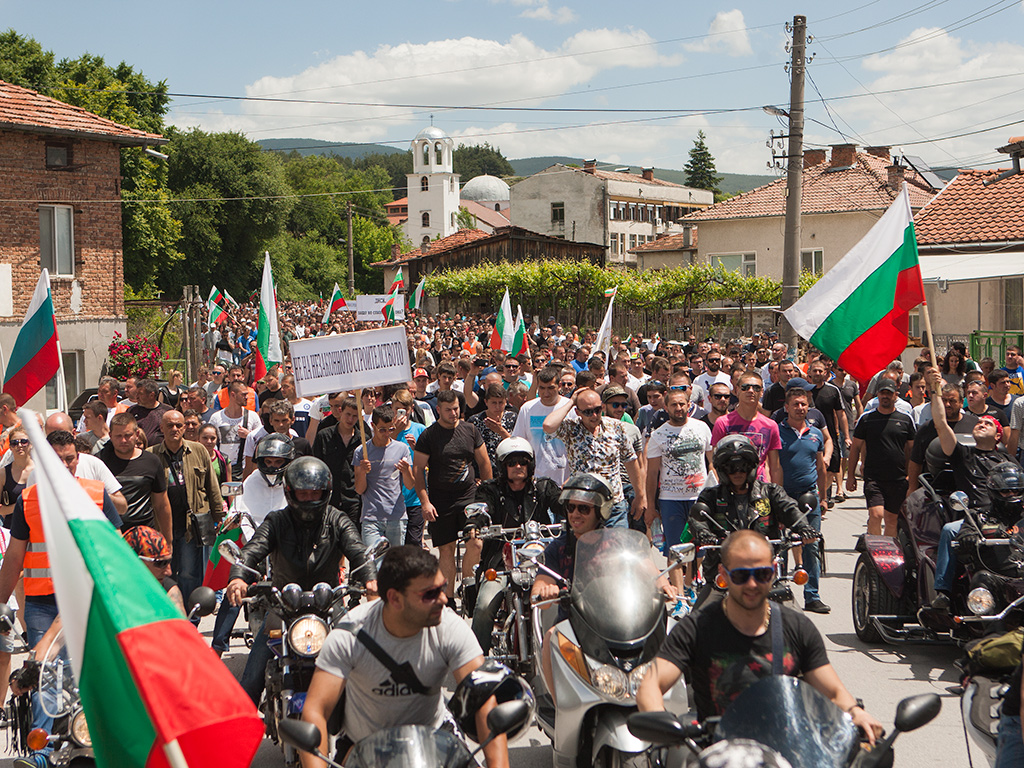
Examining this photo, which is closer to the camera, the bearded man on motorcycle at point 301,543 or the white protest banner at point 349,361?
the bearded man on motorcycle at point 301,543

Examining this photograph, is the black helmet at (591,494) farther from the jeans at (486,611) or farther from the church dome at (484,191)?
the church dome at (484,191)

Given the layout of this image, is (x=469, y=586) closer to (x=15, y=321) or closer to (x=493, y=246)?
(x=15, y=321)

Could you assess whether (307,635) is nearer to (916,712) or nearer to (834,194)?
(916,712)

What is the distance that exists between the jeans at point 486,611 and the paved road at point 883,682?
63 centimetres

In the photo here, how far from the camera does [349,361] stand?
28.9 ft

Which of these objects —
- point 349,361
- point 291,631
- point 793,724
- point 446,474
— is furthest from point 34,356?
point 793,724

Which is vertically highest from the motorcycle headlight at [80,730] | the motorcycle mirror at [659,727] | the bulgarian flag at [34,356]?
the bulgarian flag at [34,356]

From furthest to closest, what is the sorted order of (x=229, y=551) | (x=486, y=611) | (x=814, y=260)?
(x=814, y=260), (x=486, y=611), (x=229, y=551)

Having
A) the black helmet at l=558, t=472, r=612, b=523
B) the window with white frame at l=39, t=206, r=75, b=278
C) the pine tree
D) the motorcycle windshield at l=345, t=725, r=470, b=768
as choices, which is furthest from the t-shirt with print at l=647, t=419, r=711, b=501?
the pine tree

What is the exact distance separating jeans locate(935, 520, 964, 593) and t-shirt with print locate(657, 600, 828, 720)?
356 centimetres

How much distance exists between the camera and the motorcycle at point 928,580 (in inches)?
283

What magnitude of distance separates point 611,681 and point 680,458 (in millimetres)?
4421

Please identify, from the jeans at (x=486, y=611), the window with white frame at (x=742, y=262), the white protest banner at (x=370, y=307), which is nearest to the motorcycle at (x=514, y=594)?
the jeans at (x=486, y=611)

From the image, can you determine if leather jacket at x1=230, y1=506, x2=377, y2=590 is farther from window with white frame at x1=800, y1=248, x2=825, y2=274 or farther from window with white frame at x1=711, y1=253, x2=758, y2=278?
window with white frame at x1=711, y1=253, x2=758, y2=278
